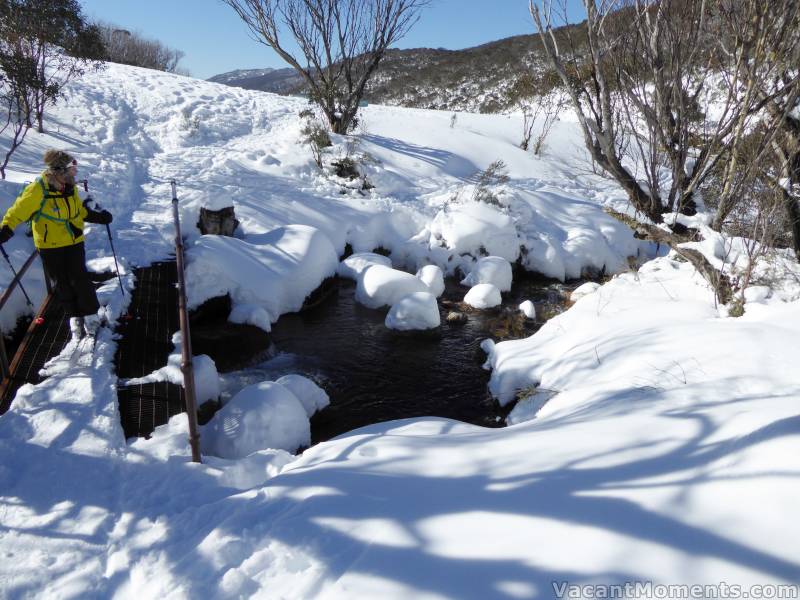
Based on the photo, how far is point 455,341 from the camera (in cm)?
733

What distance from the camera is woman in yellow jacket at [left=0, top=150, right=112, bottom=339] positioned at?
11.6ft

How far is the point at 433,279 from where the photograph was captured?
8.91 meters

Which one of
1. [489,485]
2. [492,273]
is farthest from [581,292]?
[489,485]

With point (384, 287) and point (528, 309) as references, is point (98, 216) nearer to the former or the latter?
point (384, 287)

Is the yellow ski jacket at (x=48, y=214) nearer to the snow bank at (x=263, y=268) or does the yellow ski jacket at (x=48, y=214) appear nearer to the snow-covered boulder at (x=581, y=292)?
the snow bank at (x=263, y=268)

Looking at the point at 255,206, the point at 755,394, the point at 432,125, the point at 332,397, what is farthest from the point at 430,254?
the point at 432,125

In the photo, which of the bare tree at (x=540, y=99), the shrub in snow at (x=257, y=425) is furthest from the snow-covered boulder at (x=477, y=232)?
the bare tree at (x=540, y=99)

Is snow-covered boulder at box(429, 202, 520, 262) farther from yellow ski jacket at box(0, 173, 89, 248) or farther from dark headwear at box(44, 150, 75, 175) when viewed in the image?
dark headwear at box(44, 150, 75, 175)

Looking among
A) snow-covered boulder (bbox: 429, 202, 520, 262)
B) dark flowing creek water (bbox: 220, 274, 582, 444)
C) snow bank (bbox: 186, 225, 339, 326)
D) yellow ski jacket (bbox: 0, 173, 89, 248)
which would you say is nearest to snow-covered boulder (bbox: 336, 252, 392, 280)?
snow bank (bbox: 186, 225, 339, 326)

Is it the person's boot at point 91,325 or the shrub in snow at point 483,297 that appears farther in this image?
the shrub in snow at point 483,297

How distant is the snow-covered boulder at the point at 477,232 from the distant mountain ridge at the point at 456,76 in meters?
24.4

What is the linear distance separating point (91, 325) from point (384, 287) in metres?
4.60

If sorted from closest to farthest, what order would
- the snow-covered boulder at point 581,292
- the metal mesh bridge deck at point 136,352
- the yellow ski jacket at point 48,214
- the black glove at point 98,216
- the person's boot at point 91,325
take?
the yellow ski jacket at point 48,214, the metal mesh bridge deck at point 136,352, the black glove at point 98,216, the person's boot at point 91,325, the snow-covered boulder at point 581,292

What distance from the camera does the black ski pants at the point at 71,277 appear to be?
12.6ft
